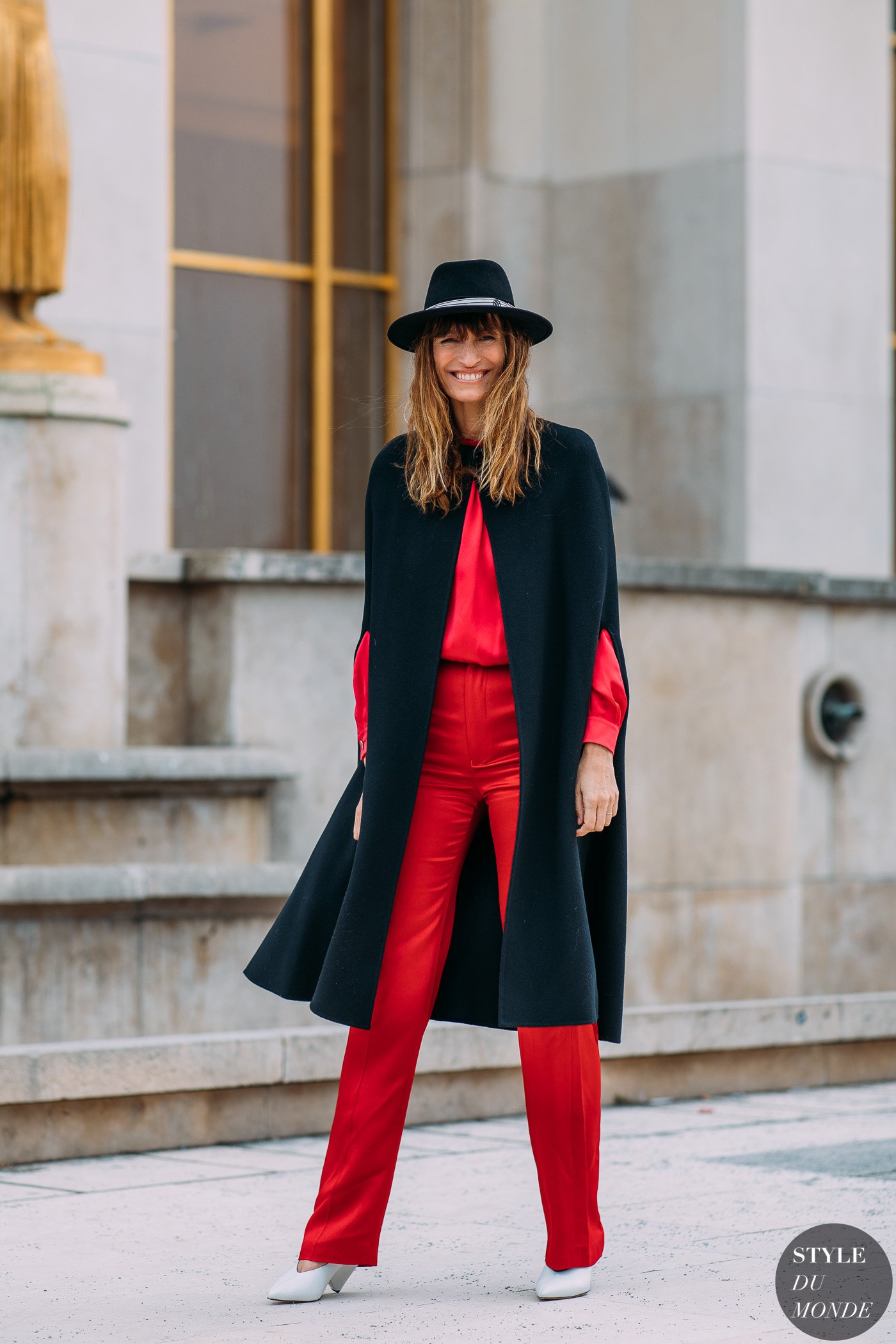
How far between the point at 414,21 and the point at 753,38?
219 cm

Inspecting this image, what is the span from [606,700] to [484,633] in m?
0.29

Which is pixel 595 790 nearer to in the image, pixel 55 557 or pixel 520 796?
pixel 520 796

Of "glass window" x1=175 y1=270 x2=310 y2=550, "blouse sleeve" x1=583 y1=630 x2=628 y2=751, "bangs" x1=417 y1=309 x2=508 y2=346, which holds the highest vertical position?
"glass window" x1=175 y1=270 x2=310 y2=550

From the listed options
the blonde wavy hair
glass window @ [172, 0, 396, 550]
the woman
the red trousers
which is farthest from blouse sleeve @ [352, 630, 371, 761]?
glass window @ [172, 0, 396, 550]

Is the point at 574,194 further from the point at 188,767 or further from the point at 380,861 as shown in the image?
the point at 380,861

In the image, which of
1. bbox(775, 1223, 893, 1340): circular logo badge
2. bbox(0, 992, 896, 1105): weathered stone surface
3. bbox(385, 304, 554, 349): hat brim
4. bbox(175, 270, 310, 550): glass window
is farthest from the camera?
bbox(175, 270, 310, 550): glass window

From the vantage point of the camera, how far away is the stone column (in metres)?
8.61

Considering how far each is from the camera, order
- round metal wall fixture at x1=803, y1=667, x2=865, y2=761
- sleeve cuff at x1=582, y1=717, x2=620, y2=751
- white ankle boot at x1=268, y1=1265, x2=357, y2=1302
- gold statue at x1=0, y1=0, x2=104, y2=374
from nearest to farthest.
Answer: white ankle boot at x1=268, y1=1265, x2=357, y2=1302 → sleeve cuff at x1=582, y1=717, x2=620, y2=751 → gold statue at x1=0, y1=0, x2=104, y2=374 → round metal wall fixture at x1=803, y1=667, x2=865, y2=761

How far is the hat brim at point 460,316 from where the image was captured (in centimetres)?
475

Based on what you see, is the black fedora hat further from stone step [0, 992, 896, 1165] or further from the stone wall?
the stone wall

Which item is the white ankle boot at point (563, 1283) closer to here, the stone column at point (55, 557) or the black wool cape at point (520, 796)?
the black wool cape at point (520, 796)

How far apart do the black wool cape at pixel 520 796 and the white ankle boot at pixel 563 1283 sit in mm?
489

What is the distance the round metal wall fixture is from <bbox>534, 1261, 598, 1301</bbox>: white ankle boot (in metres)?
6.33

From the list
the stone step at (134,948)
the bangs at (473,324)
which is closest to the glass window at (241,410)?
the stone step at (134,948)
